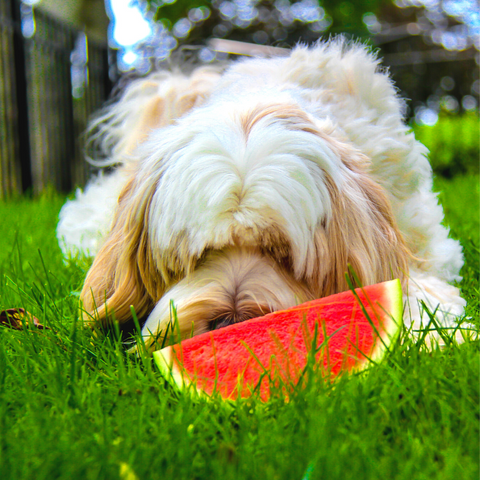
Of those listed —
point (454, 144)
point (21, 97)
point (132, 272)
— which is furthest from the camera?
point (454, 144)

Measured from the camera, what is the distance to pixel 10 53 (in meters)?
9.10

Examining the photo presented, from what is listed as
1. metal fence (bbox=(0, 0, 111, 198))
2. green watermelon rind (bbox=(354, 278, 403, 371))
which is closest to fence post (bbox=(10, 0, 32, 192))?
metal fence (bbox=(0, 0, 111, 198))

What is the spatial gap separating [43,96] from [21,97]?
107 centimetres

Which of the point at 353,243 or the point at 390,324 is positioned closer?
the point at 390,324

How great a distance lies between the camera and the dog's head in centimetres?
226

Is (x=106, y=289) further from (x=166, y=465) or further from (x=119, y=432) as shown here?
(x=166, y=465)

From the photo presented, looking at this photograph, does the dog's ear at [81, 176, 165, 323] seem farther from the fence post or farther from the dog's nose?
the fence post

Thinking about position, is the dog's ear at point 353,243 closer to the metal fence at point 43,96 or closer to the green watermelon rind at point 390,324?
the green watermelon rind at point 390,324

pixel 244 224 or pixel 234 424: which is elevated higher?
pixel 244 224

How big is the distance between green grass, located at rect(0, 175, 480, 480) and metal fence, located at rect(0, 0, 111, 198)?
25.6 ft

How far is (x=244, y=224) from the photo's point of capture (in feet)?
7.37

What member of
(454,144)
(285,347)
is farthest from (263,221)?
(454,144)

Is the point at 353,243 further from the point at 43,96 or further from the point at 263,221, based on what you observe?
the point at 43,96

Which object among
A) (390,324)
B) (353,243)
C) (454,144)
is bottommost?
(454,144)
